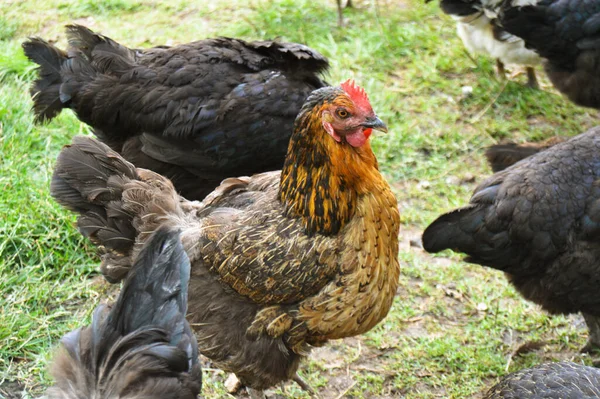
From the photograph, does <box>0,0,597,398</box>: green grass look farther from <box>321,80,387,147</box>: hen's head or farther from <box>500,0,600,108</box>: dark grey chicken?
<box>321,80,387,147</box>: hen's head

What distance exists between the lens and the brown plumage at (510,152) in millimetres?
4586

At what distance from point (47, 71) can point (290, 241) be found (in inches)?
93.2

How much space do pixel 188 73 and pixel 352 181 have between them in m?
1.64

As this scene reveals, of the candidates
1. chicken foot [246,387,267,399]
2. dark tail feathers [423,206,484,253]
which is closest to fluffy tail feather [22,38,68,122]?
chicken foot [246,387,267,399]

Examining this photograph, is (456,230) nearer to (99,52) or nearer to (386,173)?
(386,173)

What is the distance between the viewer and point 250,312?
353 centimetres

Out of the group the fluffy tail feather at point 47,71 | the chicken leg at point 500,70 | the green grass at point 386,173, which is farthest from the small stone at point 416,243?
the fluffy tail feather at point 47,71

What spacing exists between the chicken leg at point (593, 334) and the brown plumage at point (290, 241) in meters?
1.58

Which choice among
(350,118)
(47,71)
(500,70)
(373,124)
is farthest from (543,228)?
(500,70)

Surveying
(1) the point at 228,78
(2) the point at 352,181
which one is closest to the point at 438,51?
(1) the point at 228,78

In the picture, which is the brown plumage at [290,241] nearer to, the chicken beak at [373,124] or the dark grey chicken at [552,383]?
the chicken beak at [373,124]

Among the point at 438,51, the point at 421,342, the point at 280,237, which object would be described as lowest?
the point at 421,342

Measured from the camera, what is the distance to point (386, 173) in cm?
602

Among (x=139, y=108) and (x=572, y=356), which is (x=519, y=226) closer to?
(x=572, y=356)
